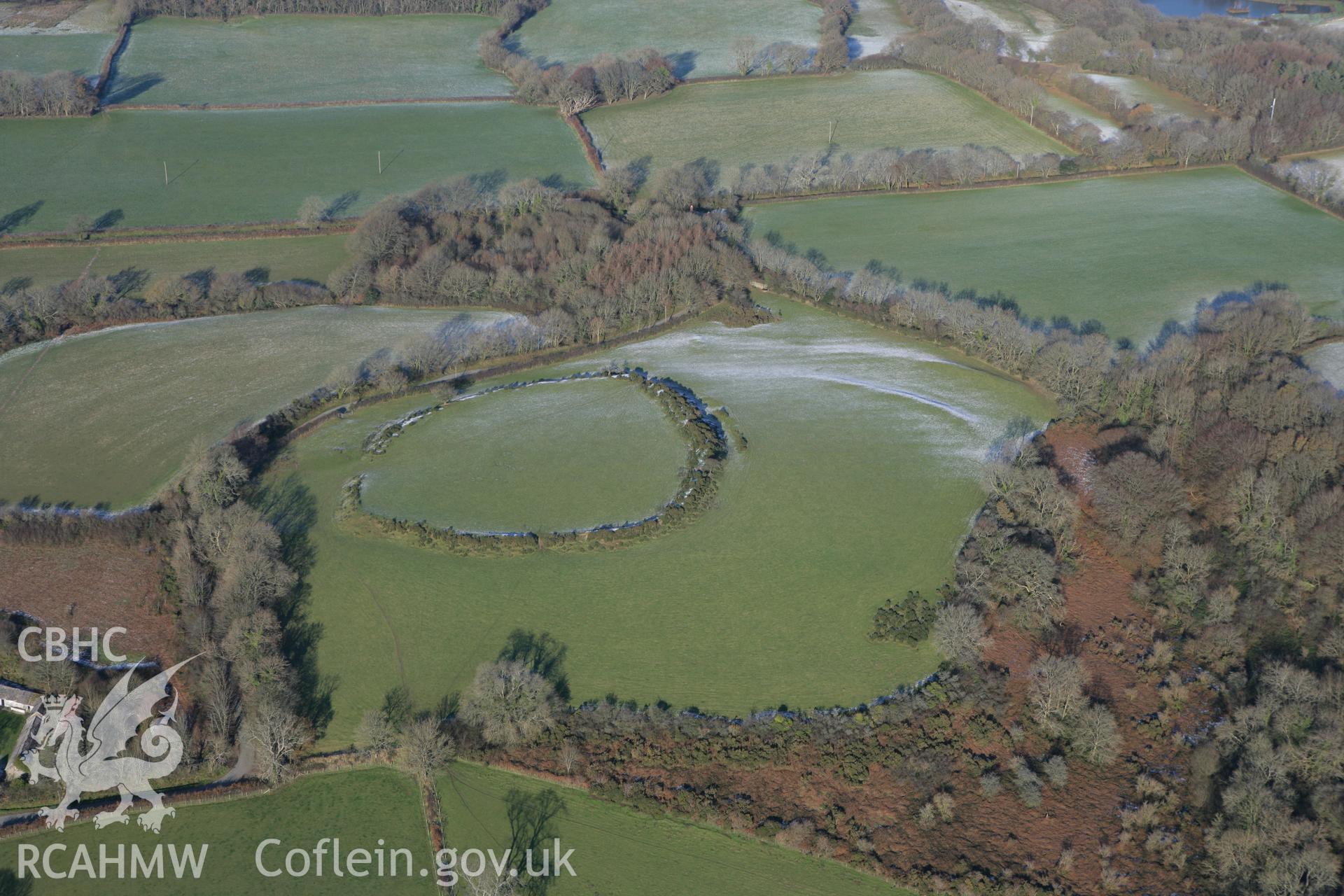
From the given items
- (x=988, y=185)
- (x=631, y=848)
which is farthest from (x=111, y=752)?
(x=988, y=185)

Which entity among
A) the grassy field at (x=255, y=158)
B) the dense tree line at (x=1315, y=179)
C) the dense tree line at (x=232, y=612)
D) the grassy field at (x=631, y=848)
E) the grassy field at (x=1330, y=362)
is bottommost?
the grassy field at (x=631, y=848)

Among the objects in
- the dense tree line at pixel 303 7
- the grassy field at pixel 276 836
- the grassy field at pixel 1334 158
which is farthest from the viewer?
the dense tree line at pixel 303 7

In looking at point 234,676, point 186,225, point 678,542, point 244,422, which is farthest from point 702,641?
point 186,225

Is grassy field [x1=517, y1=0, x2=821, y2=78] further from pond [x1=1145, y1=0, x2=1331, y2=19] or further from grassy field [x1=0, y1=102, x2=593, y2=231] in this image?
pond [x1=1145, y1=0, x2=1331, y2=19]

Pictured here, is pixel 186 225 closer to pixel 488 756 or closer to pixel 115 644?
pixel 115 644

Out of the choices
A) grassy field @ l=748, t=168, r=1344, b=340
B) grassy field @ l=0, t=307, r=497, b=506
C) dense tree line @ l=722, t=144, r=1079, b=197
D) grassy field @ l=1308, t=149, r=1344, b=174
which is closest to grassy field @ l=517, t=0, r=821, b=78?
dense tree line @ l=722, t=144, r=1079, b=197

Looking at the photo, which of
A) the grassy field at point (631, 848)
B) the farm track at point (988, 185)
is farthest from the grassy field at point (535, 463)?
the farm track at point (988, 185)

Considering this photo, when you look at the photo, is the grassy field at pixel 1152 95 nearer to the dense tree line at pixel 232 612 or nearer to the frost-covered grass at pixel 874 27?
the frost-covered grass at pixel 874 27

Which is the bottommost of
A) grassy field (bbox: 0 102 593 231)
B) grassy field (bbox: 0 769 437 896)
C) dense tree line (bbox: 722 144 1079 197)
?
grassy field (bbox: 0 769 437 896)
